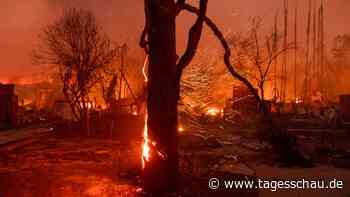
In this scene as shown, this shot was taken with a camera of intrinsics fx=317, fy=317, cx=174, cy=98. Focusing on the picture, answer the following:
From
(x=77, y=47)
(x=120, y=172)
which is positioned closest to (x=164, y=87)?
(x=120, y=172)

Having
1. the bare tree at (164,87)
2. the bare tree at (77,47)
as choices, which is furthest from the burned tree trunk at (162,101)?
the bare tree at (77,47)

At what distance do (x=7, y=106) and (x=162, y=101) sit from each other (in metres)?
22.6

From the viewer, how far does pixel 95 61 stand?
20.8 metres

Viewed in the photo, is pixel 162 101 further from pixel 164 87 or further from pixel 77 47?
pixel 77 47

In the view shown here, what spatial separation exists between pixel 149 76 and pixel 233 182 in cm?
325

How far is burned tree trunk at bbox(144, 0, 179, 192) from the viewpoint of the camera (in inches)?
219

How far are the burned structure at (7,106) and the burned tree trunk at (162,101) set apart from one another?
22.1 metres

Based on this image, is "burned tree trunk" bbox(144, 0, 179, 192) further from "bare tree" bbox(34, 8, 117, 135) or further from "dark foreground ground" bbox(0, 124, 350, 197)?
"bare tree" bbox(34, 8, 117, 135)

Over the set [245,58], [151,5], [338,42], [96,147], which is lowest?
[96,147]

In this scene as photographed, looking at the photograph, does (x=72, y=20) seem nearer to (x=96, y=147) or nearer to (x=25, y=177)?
(x=96, y=147)

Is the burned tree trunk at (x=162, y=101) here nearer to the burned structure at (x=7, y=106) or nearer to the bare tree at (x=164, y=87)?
the bare tree at (x=164, y=87)

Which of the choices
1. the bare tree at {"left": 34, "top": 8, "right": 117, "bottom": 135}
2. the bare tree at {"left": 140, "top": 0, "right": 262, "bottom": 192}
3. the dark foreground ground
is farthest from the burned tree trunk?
the bare tree at {"left": 34, "top": 8, "right": 117, "bottom": 135}

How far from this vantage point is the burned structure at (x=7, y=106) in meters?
24.2

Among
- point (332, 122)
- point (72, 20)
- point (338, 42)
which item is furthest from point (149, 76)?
point (338, 42)
